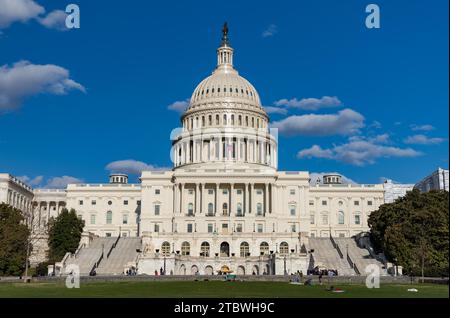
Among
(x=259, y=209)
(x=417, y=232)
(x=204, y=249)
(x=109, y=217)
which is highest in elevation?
(x=259, y=209)

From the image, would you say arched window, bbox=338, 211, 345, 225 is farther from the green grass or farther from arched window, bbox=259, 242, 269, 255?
the green grass

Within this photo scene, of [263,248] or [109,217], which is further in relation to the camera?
[109,217]

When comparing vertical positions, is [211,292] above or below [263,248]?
below

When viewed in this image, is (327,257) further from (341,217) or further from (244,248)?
(341,217)

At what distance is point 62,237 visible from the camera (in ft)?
336

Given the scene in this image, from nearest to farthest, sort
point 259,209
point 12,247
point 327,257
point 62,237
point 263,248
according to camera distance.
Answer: point 12,247, point 327,257, point 62,237, point 263,248, point 259,209

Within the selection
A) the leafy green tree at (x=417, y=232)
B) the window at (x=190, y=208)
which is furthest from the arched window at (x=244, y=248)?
the leafy green tree at (x=417, y=232)

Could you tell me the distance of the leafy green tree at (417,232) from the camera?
8000 cm

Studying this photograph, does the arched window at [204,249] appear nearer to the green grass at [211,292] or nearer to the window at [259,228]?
the window at [259,228]

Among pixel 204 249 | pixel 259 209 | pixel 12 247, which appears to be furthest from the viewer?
pixel 259 209

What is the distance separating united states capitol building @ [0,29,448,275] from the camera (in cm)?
9838

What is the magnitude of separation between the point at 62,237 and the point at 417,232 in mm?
54283

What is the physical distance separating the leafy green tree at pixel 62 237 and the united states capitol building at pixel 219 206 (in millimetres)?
1581

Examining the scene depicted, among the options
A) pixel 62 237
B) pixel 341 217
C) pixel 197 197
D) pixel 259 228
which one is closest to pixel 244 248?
pixel 259 228
